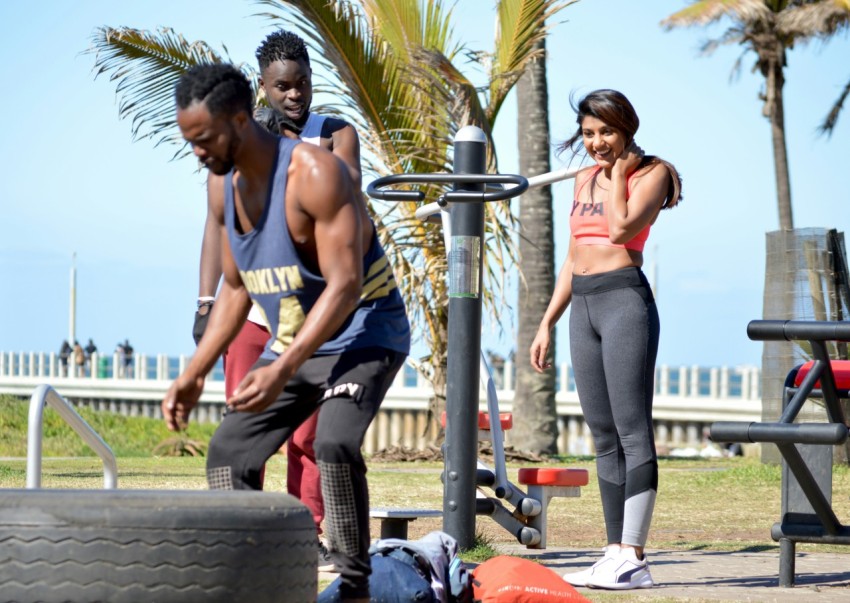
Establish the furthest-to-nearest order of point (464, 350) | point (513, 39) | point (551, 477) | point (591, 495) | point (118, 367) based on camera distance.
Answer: point (118, 367) → point (513, 39) → point (591, 495) → point (551, 477) → point (464, 350)

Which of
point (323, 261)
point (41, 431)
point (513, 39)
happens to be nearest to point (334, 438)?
point (323, 261)

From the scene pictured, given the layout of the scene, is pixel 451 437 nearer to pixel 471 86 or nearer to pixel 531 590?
pixel 531 590

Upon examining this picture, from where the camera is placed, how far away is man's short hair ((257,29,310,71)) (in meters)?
4.99

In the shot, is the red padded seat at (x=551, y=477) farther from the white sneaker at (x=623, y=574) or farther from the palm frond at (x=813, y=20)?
the palm frond at (x=813, y=20)

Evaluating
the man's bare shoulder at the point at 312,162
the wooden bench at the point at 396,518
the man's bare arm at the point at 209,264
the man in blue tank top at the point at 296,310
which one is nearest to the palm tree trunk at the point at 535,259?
the wooden bench at the point at 396,518

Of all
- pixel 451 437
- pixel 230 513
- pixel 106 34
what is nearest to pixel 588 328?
pixel 451 437

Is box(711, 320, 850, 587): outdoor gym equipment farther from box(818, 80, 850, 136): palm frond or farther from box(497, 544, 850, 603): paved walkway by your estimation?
box(818, 80, 850, 136): palm frond

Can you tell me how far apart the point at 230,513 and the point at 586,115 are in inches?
103

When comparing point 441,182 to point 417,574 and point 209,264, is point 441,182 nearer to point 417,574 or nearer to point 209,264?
point 209,264

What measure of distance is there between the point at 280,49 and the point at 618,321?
1.65 metres

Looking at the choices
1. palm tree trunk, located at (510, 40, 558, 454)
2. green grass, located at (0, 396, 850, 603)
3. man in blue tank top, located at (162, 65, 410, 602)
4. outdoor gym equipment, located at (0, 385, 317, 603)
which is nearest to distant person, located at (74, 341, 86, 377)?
green grass, located at (0, 396, 850, 603)

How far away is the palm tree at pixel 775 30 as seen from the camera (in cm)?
2947

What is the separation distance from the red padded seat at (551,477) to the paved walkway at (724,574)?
34cm

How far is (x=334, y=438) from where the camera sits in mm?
3594
